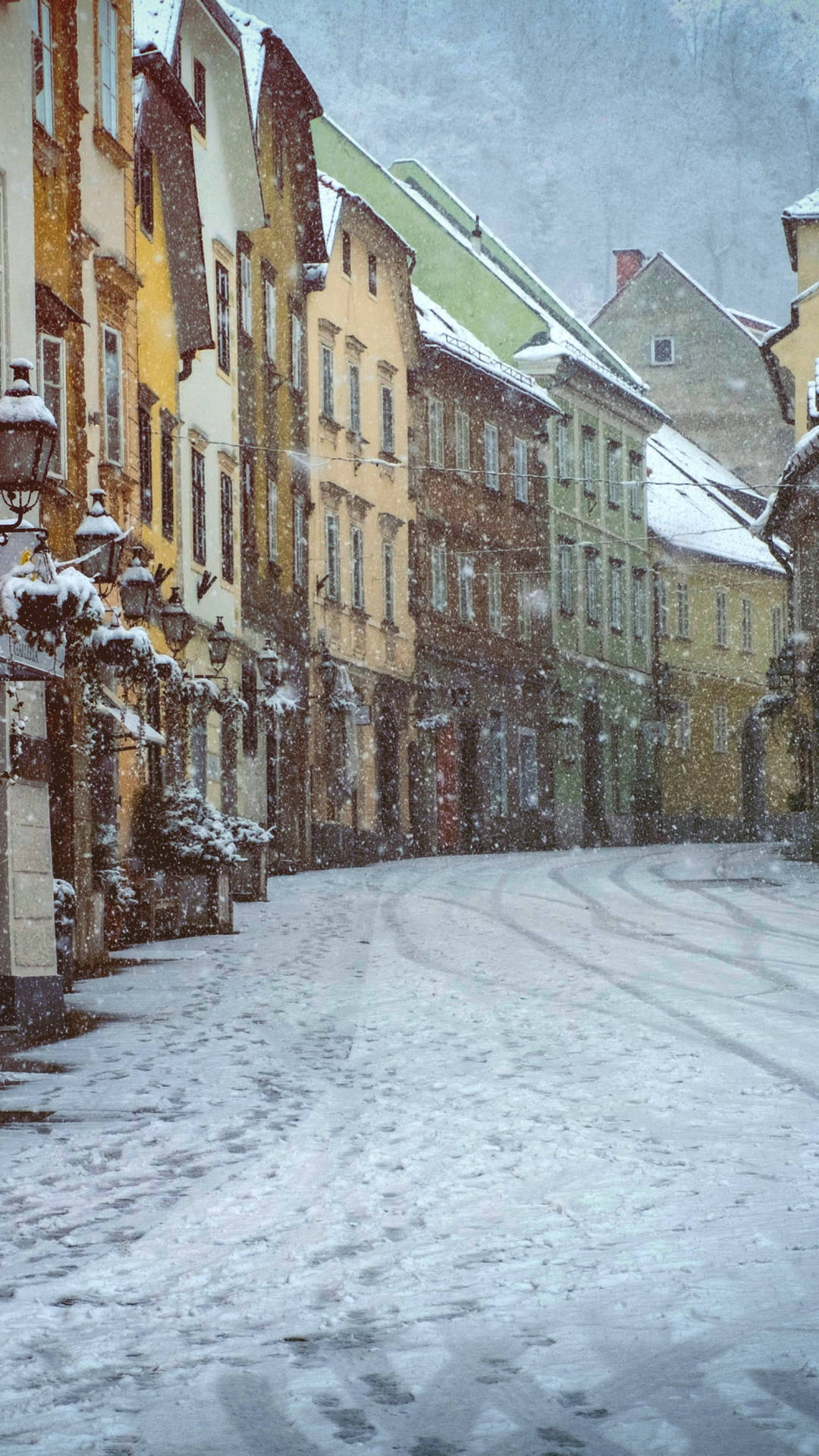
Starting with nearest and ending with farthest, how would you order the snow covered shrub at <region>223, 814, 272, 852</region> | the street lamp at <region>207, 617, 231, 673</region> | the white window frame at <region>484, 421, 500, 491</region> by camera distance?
the snow covered shrub at <region>223, 814, 272, 852</region> → the street lamp at <region>207, 617, 231, 673</region> → the white window frame at <region>484, 421, 500, 491</region>

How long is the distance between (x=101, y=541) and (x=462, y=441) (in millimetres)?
30823

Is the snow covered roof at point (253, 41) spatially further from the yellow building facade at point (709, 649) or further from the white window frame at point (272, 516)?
the yellow building facade at point (709, 649)

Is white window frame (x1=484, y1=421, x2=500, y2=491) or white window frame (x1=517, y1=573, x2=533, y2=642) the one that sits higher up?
white window frame (x1=484, y1=421, x2=500, y2=491)

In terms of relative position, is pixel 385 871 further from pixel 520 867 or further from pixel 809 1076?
pixel 809 1076

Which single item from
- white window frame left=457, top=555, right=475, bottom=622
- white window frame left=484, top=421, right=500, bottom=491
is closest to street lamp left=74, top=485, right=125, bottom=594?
white window frame left=457, top=555, right=475, bottom=622

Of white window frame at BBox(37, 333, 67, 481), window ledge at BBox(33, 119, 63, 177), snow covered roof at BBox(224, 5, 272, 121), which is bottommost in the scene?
white window frame at BBox(37, 333, 67, 481)

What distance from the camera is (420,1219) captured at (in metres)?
7.08

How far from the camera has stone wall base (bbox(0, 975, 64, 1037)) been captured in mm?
12336

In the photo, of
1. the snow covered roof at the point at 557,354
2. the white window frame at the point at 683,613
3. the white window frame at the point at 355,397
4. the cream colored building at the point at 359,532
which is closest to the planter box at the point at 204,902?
the cream colored building at the point at 359,532

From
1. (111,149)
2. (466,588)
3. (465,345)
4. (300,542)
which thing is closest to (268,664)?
(300,542)

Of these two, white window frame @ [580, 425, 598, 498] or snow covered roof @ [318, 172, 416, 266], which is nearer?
snow covered roof @ [318, 172, 416, 266]

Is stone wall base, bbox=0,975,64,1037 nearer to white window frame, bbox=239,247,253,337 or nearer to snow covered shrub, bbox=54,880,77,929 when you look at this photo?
snow covered shrub, bbox=54,880,77,929

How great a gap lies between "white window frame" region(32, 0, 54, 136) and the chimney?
50.9m

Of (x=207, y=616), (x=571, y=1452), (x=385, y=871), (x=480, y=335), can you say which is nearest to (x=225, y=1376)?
(x=571, y=1452)
